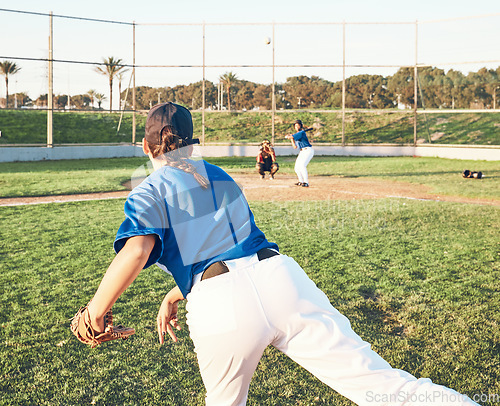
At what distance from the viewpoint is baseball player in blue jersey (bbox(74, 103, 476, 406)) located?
6.75 ft

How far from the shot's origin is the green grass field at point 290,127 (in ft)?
108

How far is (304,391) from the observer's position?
3643 millimetres

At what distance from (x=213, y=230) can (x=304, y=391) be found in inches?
75.7

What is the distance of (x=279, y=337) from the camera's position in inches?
85.4

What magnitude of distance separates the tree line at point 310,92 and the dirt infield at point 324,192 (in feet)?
39.6

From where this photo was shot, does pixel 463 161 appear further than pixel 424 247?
Yes

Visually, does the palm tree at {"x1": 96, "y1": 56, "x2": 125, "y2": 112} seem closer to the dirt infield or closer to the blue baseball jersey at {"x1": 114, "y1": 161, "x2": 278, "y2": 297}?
Answer: the dirt infield

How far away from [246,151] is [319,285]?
71.6 ft

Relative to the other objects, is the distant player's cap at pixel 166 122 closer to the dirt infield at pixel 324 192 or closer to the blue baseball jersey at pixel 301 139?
the dirt infield at pixel 324 192

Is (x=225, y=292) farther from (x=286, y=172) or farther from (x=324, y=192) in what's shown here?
(x=286, y=172)

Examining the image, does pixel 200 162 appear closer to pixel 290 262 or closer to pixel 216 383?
pixel 290 262

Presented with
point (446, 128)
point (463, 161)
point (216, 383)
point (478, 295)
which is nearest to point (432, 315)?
point (478, 295)

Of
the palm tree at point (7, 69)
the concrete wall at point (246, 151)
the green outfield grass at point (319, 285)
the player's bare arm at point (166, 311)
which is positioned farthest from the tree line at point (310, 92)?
the player's bare arm at point (166, 311)

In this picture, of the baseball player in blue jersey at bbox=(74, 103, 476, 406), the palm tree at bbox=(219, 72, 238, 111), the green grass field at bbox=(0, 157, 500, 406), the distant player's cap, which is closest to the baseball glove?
the baseball player in blue jersey at bbox=(74, 103, 476, 406)
